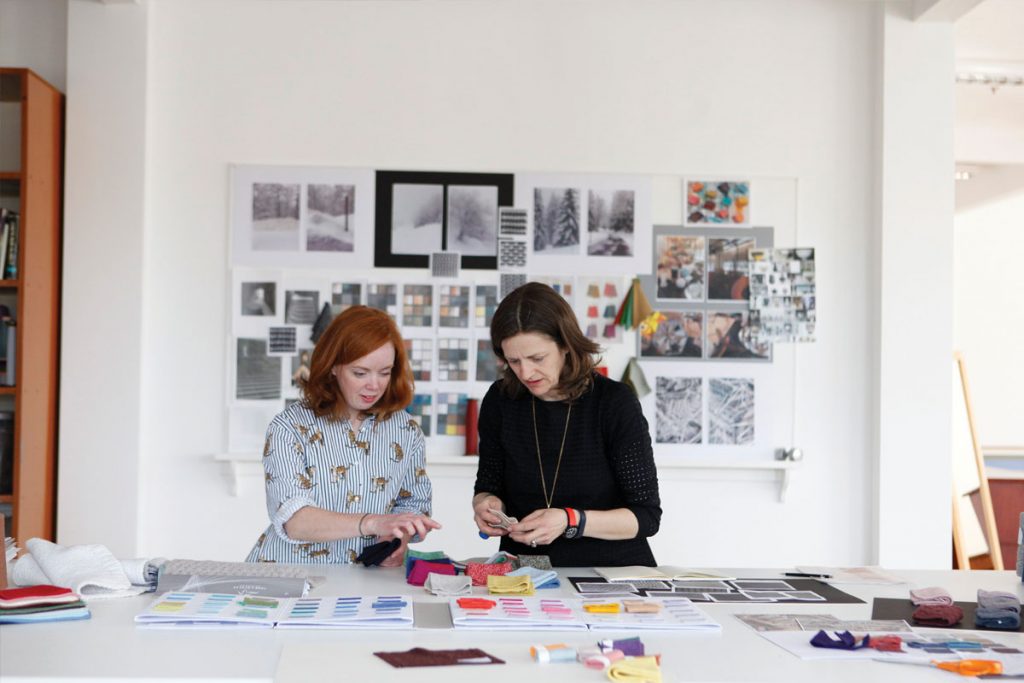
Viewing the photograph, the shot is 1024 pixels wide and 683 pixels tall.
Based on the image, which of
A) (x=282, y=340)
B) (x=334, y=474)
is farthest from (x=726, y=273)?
(x=334, y=474)

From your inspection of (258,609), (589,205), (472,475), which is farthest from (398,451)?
(589,205)

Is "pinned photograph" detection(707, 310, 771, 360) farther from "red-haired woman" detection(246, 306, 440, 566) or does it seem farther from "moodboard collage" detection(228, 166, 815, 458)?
"red-haired woman" detection(246, 306, 440, 566)

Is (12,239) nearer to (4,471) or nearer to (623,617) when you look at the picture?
(4,471)

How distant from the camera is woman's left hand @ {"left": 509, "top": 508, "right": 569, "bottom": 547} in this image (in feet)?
8.33

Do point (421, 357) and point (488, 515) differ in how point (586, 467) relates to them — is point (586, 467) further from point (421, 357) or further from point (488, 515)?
point (421, 357)

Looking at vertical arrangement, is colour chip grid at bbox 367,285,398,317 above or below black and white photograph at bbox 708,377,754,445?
above

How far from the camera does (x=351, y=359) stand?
2.74m

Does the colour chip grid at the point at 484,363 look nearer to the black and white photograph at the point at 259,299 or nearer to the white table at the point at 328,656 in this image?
the black and white photograph at the point at 259,299

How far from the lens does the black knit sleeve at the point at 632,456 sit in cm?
275

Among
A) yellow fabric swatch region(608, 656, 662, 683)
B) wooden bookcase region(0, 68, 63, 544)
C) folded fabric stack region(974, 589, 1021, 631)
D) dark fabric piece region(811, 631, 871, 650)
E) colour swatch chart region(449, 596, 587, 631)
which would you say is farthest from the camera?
wooden bookcase region(0, 68, 63, 544)

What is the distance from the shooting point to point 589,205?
4.79 metres

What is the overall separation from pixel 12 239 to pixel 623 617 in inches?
135

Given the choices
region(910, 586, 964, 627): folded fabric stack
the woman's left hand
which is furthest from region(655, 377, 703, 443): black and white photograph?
region(910, 586, 964, 627): folded fabric stack

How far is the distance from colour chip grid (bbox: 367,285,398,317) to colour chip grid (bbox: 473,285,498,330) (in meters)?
0.36
